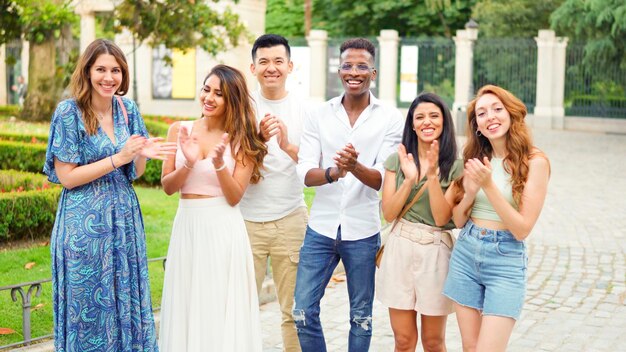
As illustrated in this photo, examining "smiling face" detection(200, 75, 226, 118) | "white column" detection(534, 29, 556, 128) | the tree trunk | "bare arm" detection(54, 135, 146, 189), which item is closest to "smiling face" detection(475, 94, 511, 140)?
"smiling face" detection(200, 75, 226, 118)

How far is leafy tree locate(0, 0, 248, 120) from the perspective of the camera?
1293 centimetres

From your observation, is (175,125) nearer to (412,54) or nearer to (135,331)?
(135,331)

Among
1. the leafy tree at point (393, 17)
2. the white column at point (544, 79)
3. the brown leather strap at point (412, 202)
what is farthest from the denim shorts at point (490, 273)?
the leafy tree at point (393, 17)

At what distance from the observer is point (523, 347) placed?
6641 mm

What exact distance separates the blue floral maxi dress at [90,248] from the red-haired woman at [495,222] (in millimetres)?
1840

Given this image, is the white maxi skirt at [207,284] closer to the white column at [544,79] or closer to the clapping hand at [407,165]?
the clapping hand at [407,165]

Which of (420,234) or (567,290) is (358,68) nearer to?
(420,234)

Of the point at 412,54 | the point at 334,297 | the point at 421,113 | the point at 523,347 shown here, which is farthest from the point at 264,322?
the point at 412,54

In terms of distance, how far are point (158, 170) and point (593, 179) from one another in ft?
28.9

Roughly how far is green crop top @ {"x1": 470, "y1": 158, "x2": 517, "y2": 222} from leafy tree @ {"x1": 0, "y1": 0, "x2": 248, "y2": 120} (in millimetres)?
8419

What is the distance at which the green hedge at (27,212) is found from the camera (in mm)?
8977

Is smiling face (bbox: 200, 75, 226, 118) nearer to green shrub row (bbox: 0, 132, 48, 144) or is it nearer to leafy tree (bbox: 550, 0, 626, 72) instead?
green shrub row (bbox: 0, 132, 48, 144)

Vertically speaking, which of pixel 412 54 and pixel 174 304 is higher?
pixel 412 54

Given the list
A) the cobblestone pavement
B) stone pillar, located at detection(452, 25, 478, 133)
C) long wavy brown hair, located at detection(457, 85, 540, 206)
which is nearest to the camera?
long wavy brown hair, located at detection(457, 85, 540, 206)
